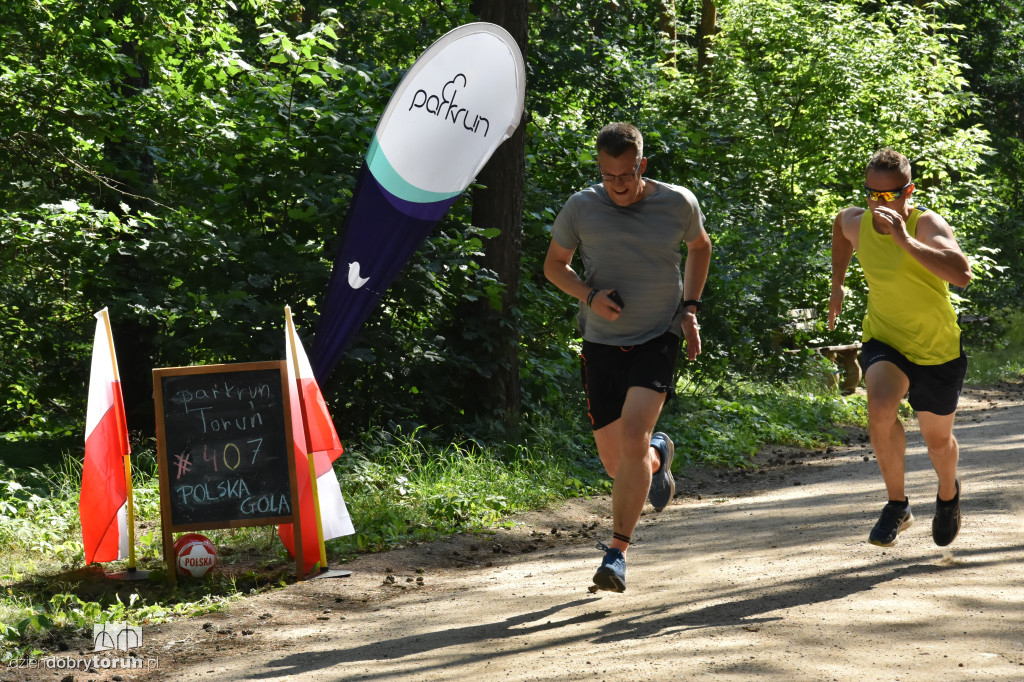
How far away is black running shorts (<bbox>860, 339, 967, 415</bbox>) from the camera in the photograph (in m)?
4.84

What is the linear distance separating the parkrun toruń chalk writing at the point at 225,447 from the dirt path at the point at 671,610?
0.63 meters

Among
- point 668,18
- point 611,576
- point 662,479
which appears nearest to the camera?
point 611,576

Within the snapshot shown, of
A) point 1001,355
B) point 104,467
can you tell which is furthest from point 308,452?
point 1001,355

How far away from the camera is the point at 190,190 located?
862cm

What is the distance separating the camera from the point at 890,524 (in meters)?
4.91

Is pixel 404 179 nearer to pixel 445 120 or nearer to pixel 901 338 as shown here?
pixel 445 120

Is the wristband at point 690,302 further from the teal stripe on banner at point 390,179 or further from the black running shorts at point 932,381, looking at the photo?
the teal stripe on banner at point 390,179

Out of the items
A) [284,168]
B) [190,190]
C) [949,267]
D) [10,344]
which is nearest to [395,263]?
[284,168]

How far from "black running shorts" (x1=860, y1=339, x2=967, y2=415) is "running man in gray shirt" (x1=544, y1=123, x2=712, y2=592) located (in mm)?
1010

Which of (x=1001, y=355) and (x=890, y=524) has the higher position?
(x=1001, y=355)

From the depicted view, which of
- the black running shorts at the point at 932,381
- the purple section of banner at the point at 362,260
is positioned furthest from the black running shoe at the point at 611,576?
the purple section of banner at the point at 362,260

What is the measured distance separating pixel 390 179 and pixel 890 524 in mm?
3617

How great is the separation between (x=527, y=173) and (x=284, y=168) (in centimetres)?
349

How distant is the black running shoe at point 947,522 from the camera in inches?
200
